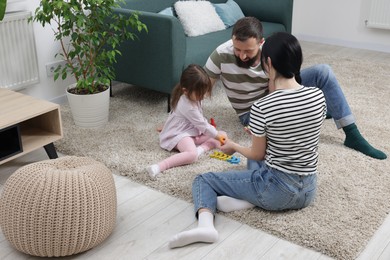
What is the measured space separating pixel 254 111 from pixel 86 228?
2.53 ft

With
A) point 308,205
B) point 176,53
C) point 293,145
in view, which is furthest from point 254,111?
point 176,53

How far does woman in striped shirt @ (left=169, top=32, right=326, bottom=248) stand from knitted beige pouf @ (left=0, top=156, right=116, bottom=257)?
32 centimetres

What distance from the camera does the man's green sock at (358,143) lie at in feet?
8.77

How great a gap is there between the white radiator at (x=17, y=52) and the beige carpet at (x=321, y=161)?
35 centimetres

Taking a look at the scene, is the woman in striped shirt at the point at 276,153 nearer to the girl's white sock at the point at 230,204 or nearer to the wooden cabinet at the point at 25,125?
the girl's white sock at the point at 230,204

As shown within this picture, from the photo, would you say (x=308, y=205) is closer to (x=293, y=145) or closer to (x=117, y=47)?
(x=293, y=145)

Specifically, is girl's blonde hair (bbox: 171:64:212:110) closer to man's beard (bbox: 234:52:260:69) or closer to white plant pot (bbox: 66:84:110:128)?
man's beard (bbox: 234:52:260:69)

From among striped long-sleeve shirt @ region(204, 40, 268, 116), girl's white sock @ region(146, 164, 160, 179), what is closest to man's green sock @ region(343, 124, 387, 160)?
striped long-sleeve shirt @ region(204, 40, 268, 116)

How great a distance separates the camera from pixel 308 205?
2211 mm

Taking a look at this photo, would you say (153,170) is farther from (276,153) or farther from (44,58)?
(44,58)

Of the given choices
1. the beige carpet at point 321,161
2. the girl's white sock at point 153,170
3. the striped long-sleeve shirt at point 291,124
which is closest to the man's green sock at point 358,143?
the beige carpet at point 321,161

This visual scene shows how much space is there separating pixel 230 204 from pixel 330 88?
37.8 inches

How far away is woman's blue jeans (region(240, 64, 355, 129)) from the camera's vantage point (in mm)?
2717

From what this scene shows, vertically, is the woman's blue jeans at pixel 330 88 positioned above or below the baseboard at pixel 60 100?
above
